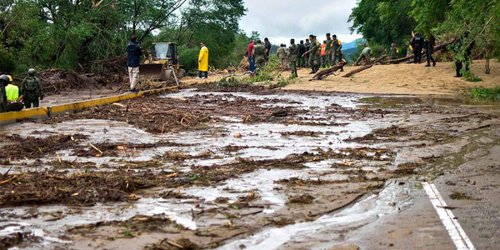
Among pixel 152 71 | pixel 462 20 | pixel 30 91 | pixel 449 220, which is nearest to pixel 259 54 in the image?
pixel 152 71

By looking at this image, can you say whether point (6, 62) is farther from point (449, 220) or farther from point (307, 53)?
point (449, 220)

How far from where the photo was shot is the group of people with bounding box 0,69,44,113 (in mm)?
13664

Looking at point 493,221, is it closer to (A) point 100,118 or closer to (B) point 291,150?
(B) point 291,150

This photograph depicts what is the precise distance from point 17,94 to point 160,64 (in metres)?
12.7

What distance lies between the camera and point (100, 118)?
1443 cm

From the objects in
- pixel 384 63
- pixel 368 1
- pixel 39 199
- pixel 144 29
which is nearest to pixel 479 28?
pixel 384 63

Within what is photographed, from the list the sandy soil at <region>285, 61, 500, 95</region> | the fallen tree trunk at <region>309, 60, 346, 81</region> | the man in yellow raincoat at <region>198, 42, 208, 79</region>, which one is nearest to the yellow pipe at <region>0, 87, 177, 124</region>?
the sandy soil at <region>285, 61, 500, 95</region>

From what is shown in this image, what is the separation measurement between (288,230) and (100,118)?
10011 millimetres

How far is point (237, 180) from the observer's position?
7277mm

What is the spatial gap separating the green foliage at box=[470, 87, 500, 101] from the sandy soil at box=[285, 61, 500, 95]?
1448 mm

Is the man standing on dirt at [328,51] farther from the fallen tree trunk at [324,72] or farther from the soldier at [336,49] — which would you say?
the fallen tree trunk at [324,72]

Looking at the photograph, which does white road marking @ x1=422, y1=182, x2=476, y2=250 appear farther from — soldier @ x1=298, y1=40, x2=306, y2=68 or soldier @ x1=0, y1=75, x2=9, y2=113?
soldier @ x1=298, y1=40, x2=306, y2=68

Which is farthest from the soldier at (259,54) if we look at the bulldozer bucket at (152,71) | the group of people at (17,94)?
the group of people at (17,94)

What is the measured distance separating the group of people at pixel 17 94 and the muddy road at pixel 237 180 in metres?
0.82
